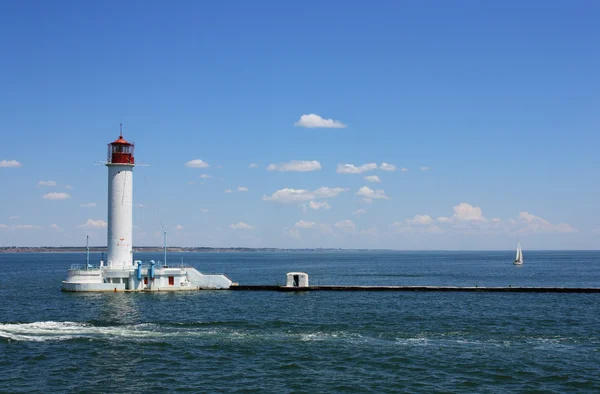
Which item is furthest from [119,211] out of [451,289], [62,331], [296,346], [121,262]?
[451,289]

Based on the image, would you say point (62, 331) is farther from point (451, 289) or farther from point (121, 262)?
point (451, 289)

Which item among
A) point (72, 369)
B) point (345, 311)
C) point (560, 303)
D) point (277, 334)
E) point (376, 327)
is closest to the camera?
point (72, 369)

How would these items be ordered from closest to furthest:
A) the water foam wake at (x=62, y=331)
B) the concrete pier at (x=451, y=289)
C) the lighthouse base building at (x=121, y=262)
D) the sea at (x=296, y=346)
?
the sea at (x=296, y=346) < the water foam wake at (x=62, y=331) < the lighthouse base building at (x=121, y=262) < the concrete pier at (x=451, y=289)

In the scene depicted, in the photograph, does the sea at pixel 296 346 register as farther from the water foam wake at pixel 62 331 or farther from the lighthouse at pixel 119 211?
the lighthouse at pixel 119 211

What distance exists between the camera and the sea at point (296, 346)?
96.8ft

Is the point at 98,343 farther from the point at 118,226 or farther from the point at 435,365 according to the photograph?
the point at 118,226

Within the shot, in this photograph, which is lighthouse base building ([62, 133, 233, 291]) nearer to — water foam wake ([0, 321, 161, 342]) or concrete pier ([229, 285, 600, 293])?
concrete pier ([229, 285, 600, 293])

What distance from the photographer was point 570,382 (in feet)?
96.5

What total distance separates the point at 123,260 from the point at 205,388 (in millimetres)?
43368

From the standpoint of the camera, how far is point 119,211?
68.6 metres

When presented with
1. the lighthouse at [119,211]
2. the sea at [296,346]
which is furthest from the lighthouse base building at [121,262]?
the sea at [296,346]

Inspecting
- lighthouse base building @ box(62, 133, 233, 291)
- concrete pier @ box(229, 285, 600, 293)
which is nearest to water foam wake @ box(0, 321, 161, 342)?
lighthouse base building @ box(62, 133, 233, 291)

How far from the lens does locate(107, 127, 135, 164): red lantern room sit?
69.4 meters

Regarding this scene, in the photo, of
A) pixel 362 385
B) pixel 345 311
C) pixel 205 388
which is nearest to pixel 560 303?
pixel 345 311
